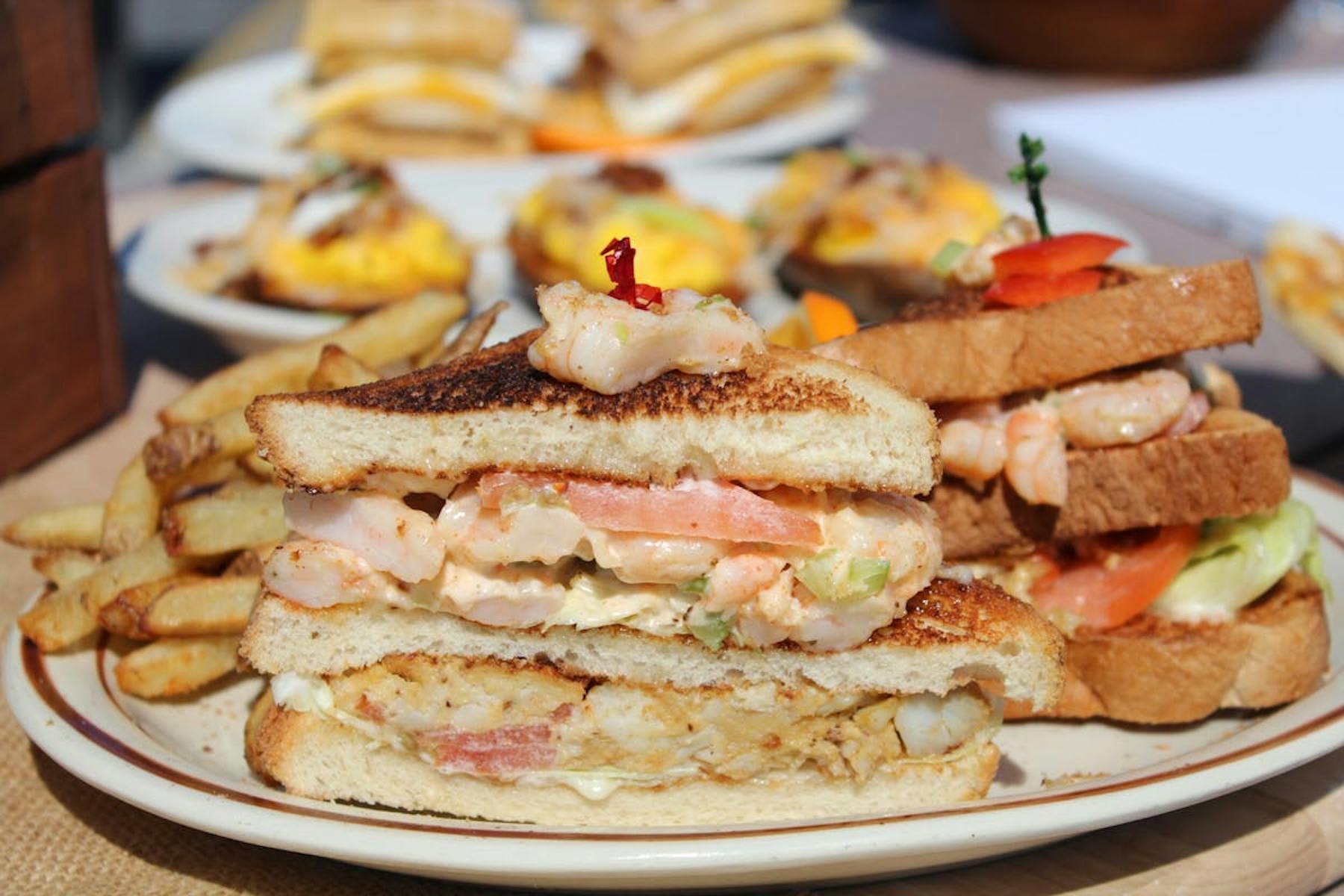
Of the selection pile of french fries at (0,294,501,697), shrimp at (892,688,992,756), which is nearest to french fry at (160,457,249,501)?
pile of french fries at (0,294,501,697)

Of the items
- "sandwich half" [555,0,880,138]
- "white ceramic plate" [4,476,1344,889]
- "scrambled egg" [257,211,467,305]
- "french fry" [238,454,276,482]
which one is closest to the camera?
"white ceramic plate" [4,476,1344,889]

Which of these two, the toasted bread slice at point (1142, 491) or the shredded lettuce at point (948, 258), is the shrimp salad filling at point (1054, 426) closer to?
the toasted bread slice at point (1142, 491)

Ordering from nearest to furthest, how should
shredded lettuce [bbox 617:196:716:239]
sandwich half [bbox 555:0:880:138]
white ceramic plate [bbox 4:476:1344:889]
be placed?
white ceramic plate [bbox 4:476:1344:889], shredded lettuce [bbox 617:196:716:239], sandwich half [bbox 555:0:880:138]

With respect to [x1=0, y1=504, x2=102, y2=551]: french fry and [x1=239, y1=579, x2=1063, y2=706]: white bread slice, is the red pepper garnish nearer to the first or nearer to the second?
[x1=239, y1=579, x2=1063, y2=706]: white bread slice

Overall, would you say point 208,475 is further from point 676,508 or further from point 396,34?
point 396,34

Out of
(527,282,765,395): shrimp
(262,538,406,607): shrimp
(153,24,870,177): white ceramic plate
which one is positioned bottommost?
(153,24,870,177): white ceramic plate

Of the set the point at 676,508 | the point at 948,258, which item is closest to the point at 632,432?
the point at 676,508

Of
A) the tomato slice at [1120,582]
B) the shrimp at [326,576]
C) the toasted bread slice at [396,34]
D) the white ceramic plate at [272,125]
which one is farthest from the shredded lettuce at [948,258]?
the toasted bread slice at [396,34]
